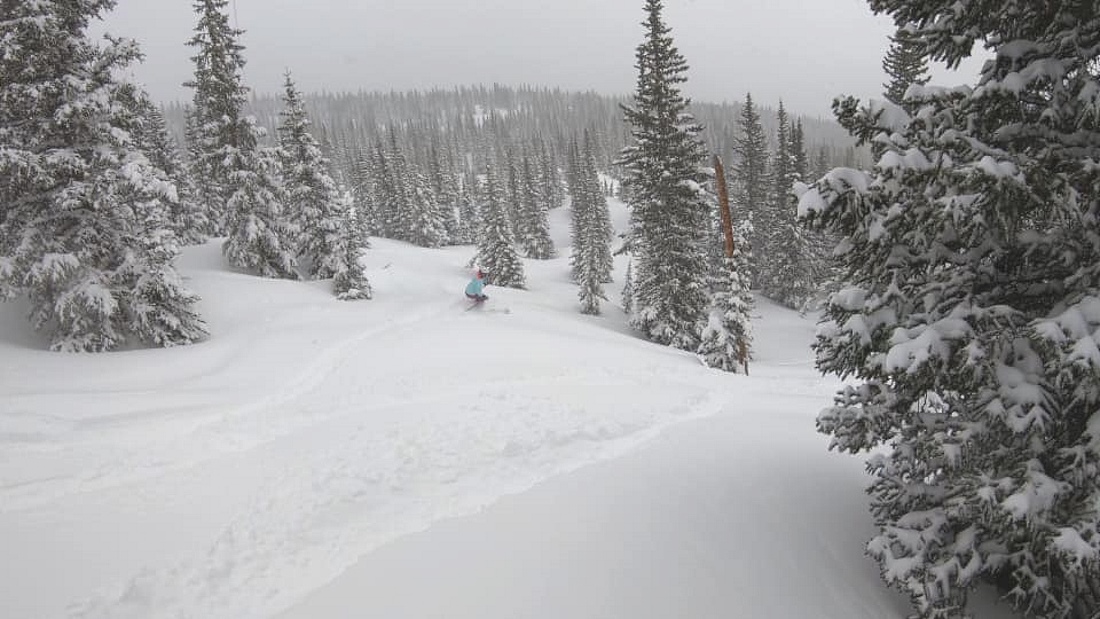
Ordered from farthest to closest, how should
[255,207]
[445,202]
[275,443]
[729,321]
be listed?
[445,202] → [255,207] → [729,321] → [275,443]

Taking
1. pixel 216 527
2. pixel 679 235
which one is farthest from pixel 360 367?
pixel 679 235

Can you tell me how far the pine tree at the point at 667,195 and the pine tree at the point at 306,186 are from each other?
1556 cm

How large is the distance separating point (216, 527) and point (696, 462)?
6.39 m

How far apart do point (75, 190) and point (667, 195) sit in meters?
20.8

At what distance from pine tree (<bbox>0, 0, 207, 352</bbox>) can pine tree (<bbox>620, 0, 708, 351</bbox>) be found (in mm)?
18085

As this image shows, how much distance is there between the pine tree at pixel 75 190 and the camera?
14352mm

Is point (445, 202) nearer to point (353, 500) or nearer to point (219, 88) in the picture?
point (219, 88)

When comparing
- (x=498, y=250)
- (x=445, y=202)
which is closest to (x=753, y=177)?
(x=498, y=250)

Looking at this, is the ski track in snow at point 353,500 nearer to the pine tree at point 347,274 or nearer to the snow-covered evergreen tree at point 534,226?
the pine tree at point 347,274

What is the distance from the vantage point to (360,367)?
1363 centimetres

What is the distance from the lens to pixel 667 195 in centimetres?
2412

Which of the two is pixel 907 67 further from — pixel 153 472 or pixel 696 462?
pixel 153 472

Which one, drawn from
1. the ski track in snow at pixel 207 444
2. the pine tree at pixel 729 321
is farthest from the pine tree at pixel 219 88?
the pine tree at pixel 729 321

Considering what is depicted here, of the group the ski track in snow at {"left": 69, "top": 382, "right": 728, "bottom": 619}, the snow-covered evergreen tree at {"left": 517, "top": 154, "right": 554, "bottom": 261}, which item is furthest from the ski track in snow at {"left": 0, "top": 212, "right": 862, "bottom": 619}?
the snow-covered evergreen tree at {"left": 517, "top": 154, "right": 554, "bottom": 261}
